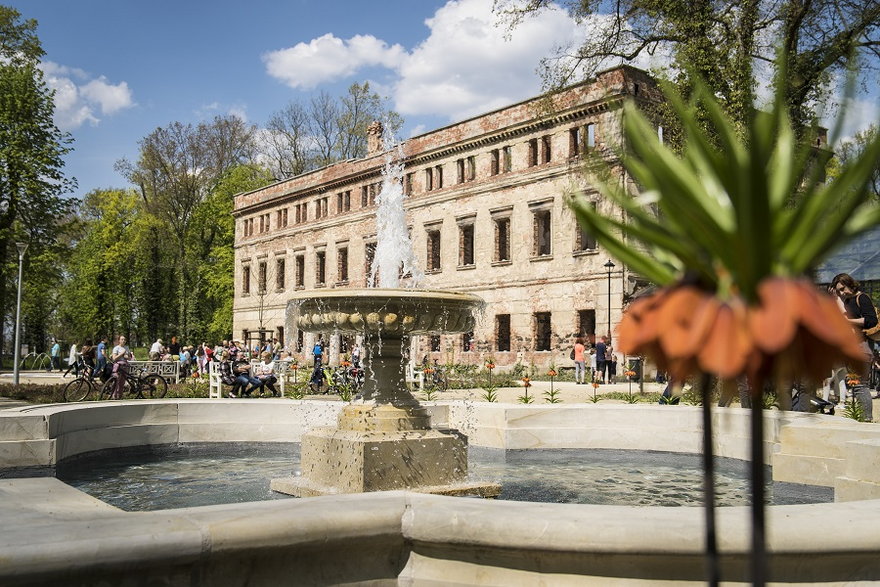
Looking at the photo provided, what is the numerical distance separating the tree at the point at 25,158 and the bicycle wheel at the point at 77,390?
55.1 feet

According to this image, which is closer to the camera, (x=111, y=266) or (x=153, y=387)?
(x=153, y=387)

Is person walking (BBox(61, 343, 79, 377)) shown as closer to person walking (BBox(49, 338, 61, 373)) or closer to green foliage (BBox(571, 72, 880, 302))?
person walking (BBox(49, 338, 61, 373))

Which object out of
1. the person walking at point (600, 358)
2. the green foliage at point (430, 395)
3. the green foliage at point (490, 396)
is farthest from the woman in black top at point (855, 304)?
the person walking at point (600, 358)

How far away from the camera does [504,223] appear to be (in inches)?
1455

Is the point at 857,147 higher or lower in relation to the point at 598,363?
higher

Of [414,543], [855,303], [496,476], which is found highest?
[855,303]

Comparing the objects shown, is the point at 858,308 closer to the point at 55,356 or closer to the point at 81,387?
the point at 81,387

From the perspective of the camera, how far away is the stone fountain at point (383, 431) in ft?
22.3

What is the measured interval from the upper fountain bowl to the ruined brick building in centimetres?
1809

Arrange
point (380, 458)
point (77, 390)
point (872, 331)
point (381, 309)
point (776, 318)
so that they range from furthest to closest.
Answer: point (77, 390)
point (872, 331)
point (381, 309)
point (380, 458)
point (776, 318)

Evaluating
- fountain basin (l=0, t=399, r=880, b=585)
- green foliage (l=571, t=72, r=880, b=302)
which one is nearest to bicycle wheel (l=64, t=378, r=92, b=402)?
fountain basin (l=0, t=399, r=880, b=585)

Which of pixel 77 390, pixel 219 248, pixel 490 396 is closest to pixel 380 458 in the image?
pixel 490 396

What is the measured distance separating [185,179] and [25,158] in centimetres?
1944

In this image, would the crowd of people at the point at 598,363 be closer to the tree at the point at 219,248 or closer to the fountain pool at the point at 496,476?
the fountain pool at the point at 496,476
